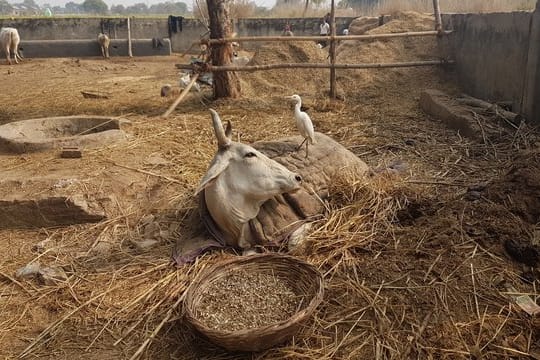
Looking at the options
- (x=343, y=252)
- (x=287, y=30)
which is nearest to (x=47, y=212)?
(x=343, y=252)

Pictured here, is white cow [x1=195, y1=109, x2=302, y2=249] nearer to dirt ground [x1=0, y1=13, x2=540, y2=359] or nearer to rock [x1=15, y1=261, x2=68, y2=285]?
dirt ground [x1=0, y1=13, x2=540, y2=359]

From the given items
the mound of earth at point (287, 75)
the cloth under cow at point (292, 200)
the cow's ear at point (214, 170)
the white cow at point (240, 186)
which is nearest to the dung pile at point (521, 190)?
the cloth under cow at point (292, 200)

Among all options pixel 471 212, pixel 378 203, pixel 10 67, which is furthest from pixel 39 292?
pixel 10 67

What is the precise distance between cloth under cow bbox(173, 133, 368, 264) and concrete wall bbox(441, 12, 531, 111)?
3.76m

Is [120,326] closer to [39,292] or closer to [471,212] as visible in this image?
[39,292]

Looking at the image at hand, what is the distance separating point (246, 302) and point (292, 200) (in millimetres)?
1168

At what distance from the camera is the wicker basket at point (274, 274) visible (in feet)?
8.38

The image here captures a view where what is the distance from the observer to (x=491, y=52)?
7941mm

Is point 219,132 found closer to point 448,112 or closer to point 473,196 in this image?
point 473,196

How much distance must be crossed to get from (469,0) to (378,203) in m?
15.3

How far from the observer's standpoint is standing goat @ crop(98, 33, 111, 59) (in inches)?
712

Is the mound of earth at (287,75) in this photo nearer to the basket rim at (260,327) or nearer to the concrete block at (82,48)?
the basket rim at (260,327)

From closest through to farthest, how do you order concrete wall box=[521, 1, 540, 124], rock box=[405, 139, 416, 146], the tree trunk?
concrete wall box=[521, 1, 540, 124]
rock box=[405, 139, 416, 146]
the tree trunk

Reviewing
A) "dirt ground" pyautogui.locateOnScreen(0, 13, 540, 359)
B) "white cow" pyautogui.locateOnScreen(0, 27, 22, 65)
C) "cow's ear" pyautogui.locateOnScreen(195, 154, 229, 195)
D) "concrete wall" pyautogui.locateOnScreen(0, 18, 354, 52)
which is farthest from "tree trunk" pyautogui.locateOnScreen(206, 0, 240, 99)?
"concrete wall" pyautogui.locateOnScreen(0, 18, 354, 52)
